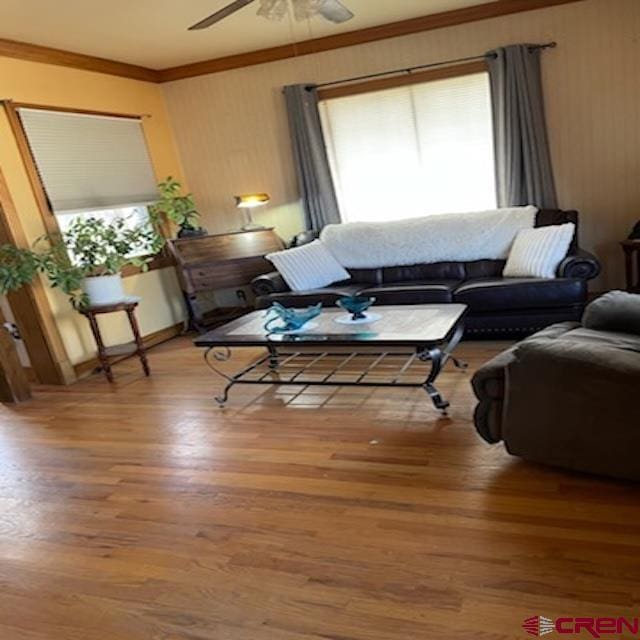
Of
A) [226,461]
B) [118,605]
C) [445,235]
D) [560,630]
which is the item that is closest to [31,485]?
[226,461]

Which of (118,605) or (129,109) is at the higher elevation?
(129,109)

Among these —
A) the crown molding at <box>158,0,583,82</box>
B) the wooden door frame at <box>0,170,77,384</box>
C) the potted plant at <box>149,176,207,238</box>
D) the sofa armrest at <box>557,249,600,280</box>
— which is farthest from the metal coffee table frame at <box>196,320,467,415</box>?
the crown molding at <box>158,0,583,82</box>

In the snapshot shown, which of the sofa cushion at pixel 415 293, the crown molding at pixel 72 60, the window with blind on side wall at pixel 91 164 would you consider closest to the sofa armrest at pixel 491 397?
the sofa cushion at pixel 415 293

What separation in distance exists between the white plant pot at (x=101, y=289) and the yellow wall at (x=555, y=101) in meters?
1.97

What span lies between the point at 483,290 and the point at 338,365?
1.16 m

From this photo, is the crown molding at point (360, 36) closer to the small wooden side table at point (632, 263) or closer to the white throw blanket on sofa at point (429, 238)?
the white throw blanket on sofa at point (429, 238)

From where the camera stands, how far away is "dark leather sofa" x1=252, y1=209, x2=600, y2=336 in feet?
11.4

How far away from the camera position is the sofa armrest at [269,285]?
4.29m

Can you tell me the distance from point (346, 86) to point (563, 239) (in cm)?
243

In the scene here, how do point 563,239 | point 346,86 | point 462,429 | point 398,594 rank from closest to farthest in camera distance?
1. point 398,594
2. point 462,429
3. point 563,239
4. point 346,86

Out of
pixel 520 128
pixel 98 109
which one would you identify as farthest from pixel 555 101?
A: pixel 98 109

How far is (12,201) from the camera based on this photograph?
12.5 feet

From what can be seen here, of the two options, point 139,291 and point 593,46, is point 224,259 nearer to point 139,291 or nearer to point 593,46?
point 139,291

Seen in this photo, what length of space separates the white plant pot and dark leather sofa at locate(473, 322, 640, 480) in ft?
9.77
